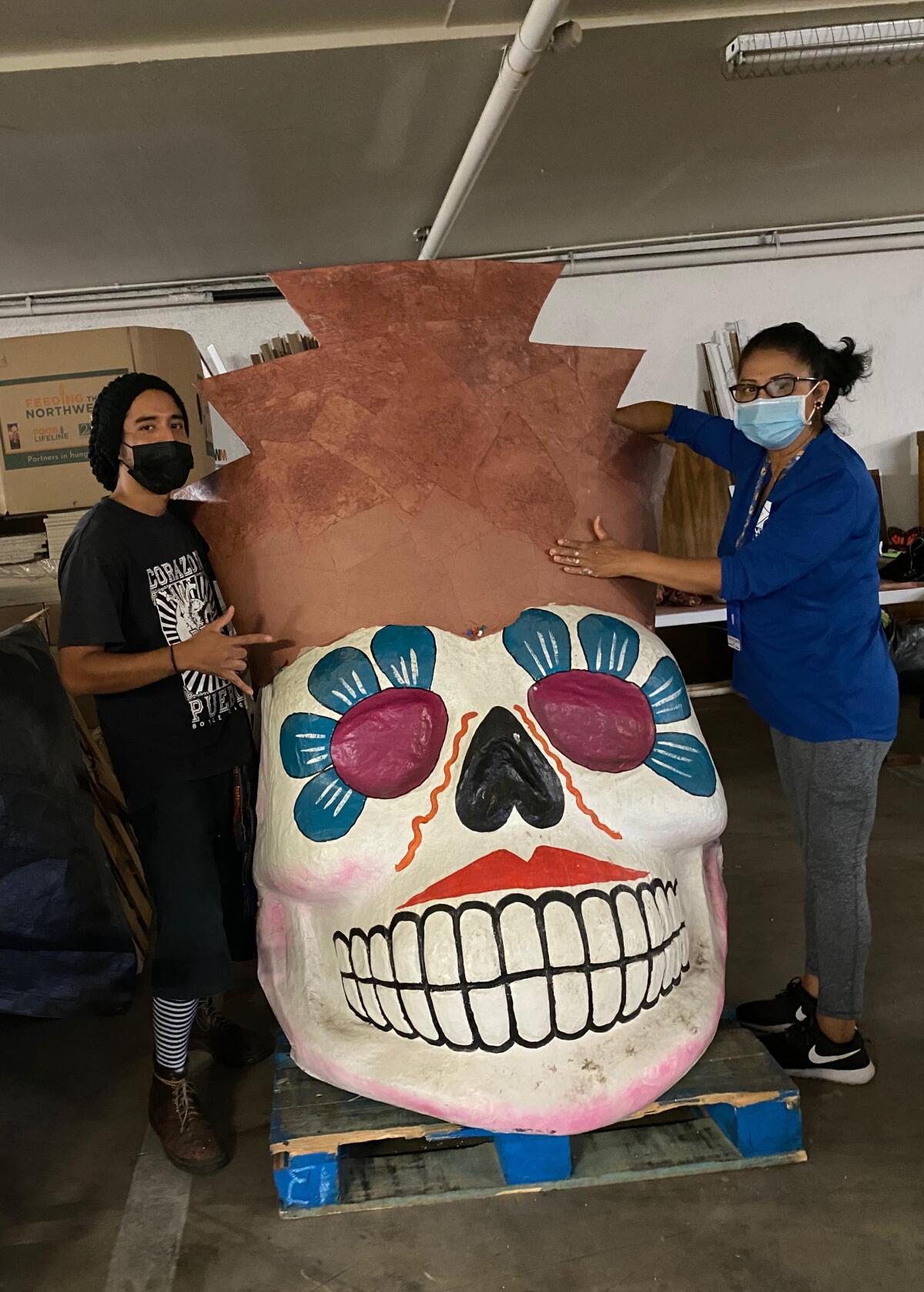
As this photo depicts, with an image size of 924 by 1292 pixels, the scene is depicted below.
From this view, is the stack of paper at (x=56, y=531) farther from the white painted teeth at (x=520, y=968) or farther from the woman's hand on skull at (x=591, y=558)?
the white painted teeth at (x=520, y=968)

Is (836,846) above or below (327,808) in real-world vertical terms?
below

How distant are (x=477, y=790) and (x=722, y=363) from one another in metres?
6.09

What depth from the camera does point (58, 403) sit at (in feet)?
14.8

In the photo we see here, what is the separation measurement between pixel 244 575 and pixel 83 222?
13.6 feet

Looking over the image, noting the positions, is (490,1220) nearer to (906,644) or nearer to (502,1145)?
(502,1145)

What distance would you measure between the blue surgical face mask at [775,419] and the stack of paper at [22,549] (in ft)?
10.6

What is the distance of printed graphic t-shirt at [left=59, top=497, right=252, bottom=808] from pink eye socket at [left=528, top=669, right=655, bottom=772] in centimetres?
81

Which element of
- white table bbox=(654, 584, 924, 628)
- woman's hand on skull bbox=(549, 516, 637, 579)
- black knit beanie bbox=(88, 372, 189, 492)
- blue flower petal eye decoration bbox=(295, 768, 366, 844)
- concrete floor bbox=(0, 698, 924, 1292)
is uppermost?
black knit beanie bbox=(88, 372, 189, 492)

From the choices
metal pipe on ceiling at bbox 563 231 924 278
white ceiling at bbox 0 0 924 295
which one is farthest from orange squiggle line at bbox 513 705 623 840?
metal pipe on ceiling at bbox 563 231 924 278

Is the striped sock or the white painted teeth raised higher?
the white painted teeth

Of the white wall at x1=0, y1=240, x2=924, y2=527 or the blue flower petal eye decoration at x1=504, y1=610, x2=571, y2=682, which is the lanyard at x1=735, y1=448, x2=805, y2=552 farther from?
the white wall at x1=0, y1=240, x2=924, y2=527

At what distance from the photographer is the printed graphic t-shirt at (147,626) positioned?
7.74ft

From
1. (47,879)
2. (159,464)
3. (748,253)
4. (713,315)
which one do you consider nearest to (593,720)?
(159,464)

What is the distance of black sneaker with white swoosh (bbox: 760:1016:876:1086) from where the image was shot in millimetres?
2711
